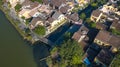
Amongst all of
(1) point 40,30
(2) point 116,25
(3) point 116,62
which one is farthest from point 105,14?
(3) point 116,62

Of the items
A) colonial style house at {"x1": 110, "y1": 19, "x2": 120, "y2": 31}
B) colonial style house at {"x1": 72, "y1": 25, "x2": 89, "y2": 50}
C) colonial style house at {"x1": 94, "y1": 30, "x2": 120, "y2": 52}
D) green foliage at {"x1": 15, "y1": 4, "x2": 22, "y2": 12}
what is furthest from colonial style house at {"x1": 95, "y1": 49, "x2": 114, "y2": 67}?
green foliage at {"x1": 15, "y1": 4, "x2": 22, "y2": 12}

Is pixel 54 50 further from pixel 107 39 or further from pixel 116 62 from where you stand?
pixel 116 62

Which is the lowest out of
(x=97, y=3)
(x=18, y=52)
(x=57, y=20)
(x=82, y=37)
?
(x=82, y=37)

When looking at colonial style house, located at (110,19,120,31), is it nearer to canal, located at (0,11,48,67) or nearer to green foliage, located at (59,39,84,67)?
green foliage, located at (59,39,84,67)

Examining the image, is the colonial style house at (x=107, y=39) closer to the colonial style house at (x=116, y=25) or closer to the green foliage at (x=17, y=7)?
the colonial style house at (x=116, y=25)

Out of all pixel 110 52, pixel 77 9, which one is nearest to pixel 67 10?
pixel 77 9

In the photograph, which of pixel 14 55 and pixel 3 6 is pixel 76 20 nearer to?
pixel 14 55
